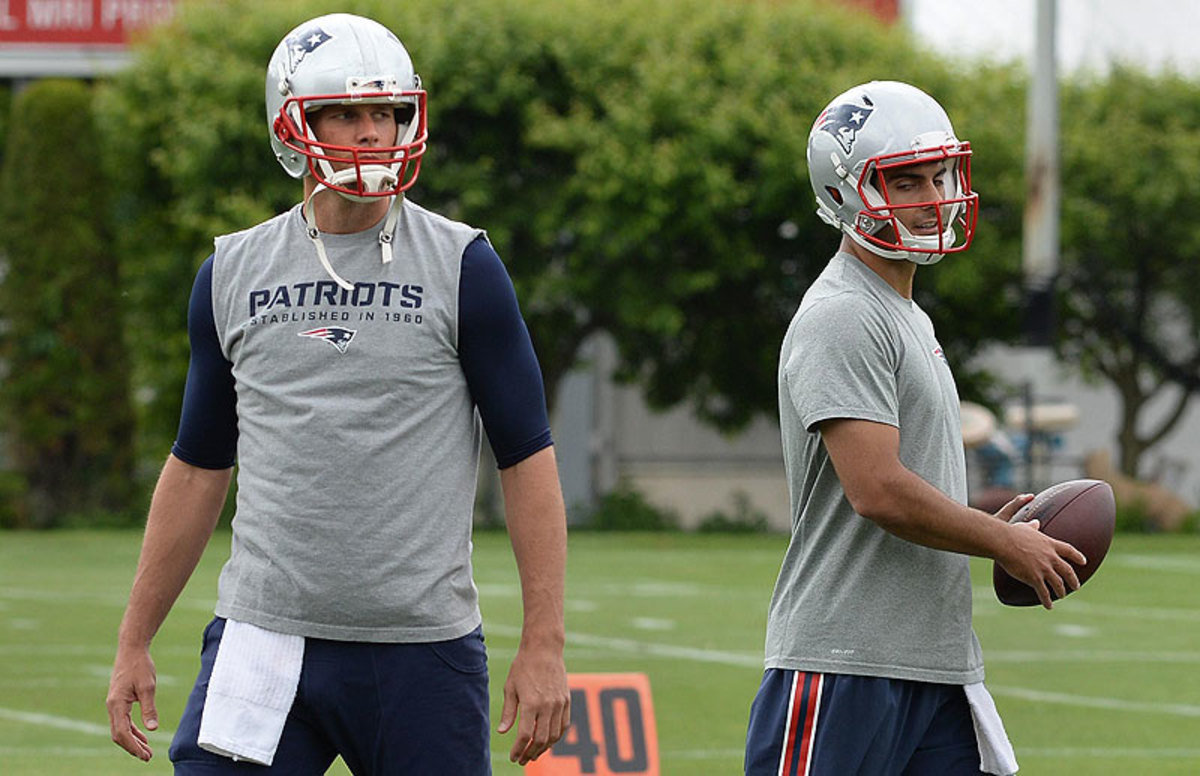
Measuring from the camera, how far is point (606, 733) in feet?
21.4

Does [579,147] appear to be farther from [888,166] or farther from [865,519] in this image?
[865,519]

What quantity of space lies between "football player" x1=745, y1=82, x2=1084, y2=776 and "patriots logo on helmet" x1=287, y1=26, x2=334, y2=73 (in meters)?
1.03

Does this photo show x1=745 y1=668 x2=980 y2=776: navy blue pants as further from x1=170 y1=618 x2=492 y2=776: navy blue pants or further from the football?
x1=170 y1=618 x2=492 y2=776: navy blue pants

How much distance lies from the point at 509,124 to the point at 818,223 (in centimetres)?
373

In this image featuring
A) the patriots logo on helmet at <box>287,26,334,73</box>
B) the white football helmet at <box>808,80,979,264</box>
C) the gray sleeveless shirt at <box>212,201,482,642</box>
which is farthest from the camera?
the white football helmet at <box>808,80,979,264</box>

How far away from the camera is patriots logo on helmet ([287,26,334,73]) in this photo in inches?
150

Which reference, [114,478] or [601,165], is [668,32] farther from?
[114,478]

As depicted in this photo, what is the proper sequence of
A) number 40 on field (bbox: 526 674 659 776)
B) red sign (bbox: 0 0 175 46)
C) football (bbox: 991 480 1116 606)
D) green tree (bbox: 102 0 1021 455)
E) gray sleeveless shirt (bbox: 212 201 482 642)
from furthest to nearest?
red sign (bbox: 0 0 175 46) < green tree (bbox: 102 0 1021 455) < number 40 on field (bbox: 526 674 659 776) < football (bbox: 991 480 1116 606) < gray sleeveless shirt (bbox: 212 201 482 642)

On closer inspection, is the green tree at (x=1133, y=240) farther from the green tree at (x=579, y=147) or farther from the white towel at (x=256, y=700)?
the white towel at (x=256, y=700)

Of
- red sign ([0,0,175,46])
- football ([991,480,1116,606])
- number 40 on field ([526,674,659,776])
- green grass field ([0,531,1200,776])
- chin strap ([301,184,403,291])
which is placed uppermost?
red sign ([0,0,175,46])

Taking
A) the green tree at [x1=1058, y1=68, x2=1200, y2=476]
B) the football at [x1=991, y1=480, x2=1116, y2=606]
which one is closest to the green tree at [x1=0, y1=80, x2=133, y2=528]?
the green tree at [x1=1058, y1=68, x2=1200, y2=476]

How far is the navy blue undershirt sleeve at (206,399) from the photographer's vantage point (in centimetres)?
386

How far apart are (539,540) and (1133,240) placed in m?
22.8

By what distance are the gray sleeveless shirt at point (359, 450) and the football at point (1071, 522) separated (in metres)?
1.15
